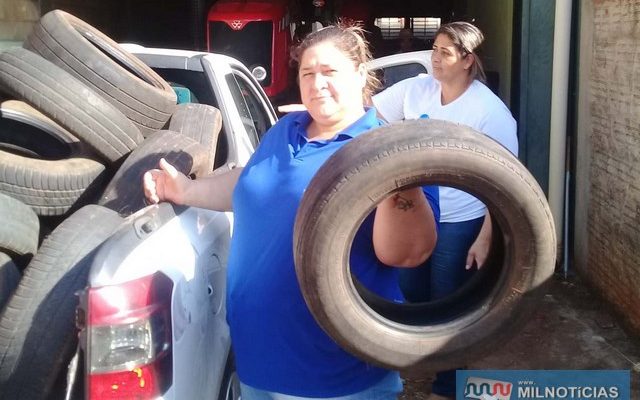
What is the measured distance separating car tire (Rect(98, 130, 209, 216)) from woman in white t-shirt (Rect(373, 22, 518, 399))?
1.14 metres

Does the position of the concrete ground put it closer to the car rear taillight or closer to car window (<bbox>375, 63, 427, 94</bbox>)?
car window (<bbox>375, 63, 427, 94</bbox>)

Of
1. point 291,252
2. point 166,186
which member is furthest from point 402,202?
point 166,186

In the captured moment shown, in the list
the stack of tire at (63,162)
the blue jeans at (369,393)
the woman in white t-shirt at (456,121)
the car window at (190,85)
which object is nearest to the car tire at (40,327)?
the stack of tire at (63,162)

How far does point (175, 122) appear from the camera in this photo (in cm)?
373

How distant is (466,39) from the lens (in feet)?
11.9

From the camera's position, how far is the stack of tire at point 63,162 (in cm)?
219

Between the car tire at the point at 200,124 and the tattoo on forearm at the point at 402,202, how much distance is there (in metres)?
1.52

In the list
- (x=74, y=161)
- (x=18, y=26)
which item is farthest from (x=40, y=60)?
(x=18, y=26)

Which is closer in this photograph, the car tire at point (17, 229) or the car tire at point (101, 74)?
the car tire at point (17, 229)

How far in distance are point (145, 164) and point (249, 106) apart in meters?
2.17

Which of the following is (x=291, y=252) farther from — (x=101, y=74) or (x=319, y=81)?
(x=101, y=74)

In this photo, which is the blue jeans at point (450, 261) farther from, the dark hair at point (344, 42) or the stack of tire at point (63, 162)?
the dark hair at point (344, 42)

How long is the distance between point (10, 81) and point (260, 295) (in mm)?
1662

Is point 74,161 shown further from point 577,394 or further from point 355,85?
point 577,394
